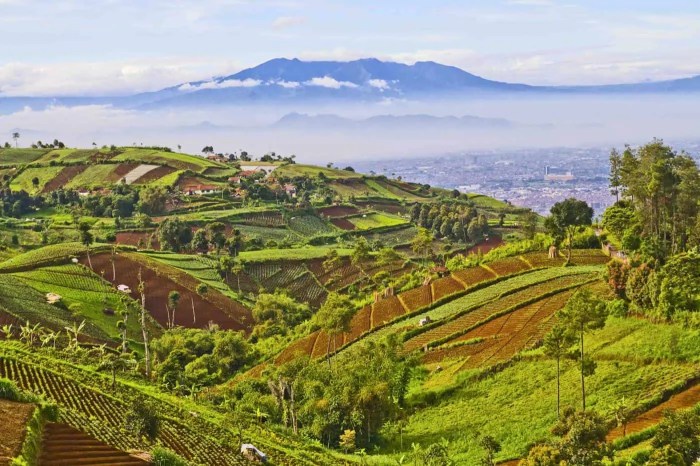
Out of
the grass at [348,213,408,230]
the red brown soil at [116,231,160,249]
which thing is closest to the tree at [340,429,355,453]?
the red brown soil at [116,231,160,249]

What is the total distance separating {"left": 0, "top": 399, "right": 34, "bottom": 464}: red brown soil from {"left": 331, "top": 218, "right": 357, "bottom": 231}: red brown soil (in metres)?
102

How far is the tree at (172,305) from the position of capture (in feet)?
235

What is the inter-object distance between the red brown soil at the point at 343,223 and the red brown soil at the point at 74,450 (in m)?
101

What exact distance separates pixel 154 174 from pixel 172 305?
3108 inches

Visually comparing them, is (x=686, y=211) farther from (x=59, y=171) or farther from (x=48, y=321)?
(x=59, y=171)

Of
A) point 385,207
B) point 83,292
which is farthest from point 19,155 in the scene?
point 83,292

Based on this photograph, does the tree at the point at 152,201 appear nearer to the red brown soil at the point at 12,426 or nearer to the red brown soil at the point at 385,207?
the red brown soil at the point at 385,207

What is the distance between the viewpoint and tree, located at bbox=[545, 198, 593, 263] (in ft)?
176

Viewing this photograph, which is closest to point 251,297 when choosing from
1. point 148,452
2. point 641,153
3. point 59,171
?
point 641,153

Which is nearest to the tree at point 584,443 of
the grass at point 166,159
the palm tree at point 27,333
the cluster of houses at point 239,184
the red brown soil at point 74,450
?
the red brown soil at point 74,450

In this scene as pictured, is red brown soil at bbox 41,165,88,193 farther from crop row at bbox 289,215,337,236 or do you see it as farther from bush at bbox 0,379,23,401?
bush at bbox 0,379,23,401

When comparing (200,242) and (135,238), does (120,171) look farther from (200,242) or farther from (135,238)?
(200,242)

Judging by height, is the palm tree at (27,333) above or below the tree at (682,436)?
below

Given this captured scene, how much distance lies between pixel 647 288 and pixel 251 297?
5325 centimetres
